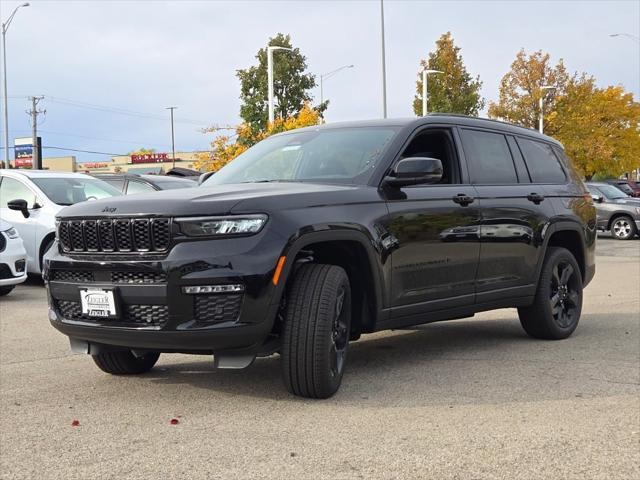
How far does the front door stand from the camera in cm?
557

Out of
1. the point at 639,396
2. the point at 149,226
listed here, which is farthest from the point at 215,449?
the point at 639,396

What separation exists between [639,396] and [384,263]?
180 cm

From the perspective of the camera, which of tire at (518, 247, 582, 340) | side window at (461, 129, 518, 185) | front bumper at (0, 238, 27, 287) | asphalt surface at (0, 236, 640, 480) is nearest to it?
asphalt surface at (0, 236, 640, 480)

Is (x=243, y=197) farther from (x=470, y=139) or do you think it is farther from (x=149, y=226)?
(x=470, y=139)

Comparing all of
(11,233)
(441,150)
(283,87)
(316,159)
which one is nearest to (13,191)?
(11,233)

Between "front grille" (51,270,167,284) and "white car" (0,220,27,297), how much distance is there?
18.8ft

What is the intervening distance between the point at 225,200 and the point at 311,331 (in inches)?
35.2

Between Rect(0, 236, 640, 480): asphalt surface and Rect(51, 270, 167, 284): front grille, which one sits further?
Rect(51, 270, 167, 284): front grille

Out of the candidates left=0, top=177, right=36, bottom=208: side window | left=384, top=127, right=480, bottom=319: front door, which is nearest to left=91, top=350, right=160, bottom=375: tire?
left=384, top=127, right=480, bottom=319: front door

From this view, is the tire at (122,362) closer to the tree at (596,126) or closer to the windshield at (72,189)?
the windshield at (72,189)

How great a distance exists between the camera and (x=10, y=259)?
10.4 meters

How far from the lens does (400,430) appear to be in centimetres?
439

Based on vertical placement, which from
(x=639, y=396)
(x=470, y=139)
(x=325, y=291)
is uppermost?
(x=470, y=139)

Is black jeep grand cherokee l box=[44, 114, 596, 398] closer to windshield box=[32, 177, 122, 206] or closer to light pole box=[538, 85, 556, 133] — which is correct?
windshield box=[32, 177, 122, 206]
